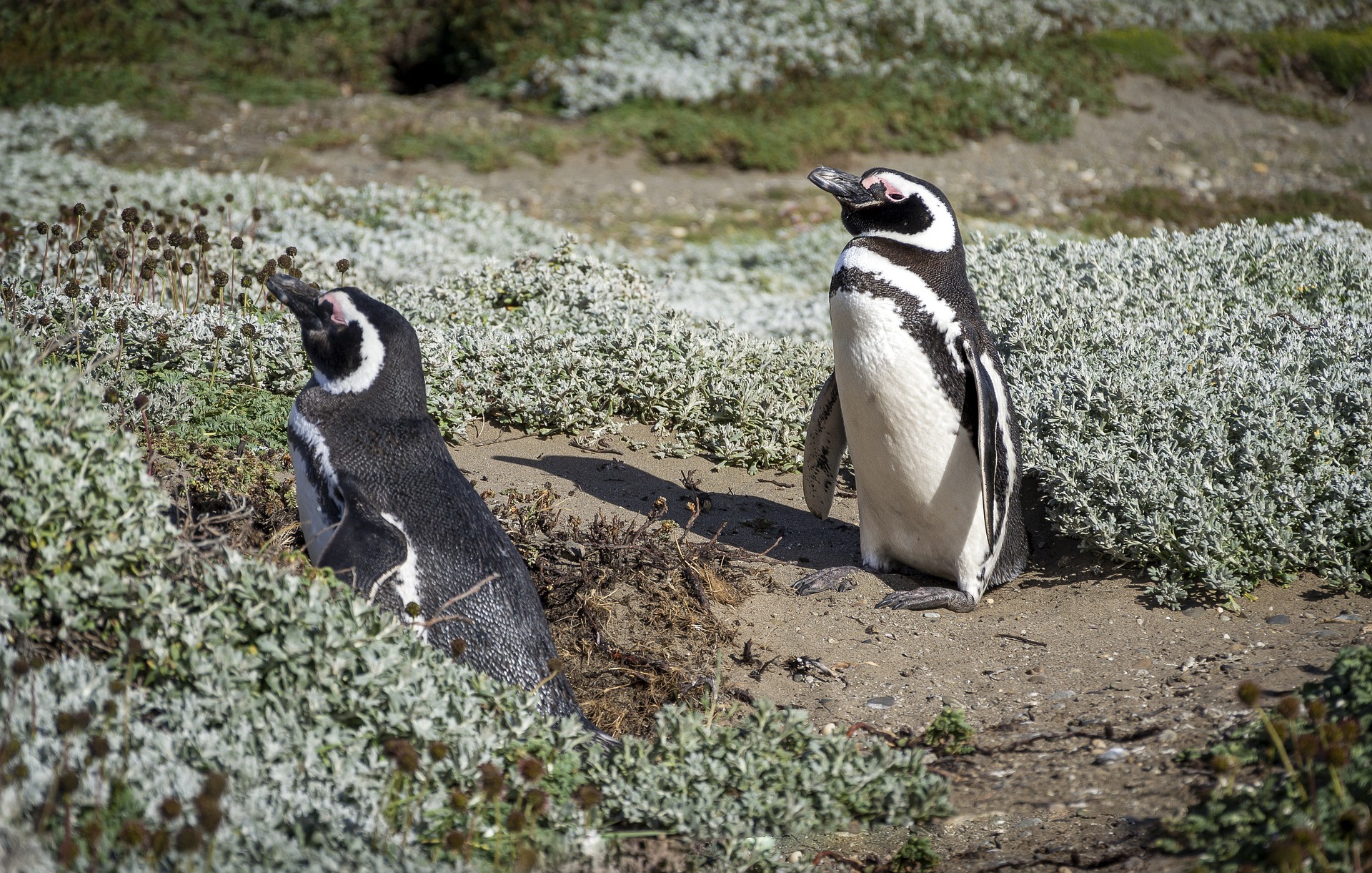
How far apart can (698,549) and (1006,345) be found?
6.35 feet

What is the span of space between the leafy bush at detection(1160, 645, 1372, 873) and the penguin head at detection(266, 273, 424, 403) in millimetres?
2227

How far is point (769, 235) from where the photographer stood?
8.96 m

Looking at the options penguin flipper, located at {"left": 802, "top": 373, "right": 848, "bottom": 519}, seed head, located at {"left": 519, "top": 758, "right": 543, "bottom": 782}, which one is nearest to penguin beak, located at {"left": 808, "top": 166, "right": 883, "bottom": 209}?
penguin flipper, located at {"left": 802, "top": 373, "right": 848, "bottom": 519}

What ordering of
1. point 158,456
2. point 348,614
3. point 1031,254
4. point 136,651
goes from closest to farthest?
1. point 136,651
2. point 348,614
3. point 158,456
4. point 1031,254

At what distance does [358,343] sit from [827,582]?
1.94 m

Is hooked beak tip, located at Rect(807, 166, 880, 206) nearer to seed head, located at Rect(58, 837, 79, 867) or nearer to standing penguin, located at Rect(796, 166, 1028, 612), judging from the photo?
standing penguin, located at Rect(796, 166, 1028, 612)

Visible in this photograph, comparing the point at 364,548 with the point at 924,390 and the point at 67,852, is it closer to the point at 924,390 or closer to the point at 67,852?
the point at 67,852

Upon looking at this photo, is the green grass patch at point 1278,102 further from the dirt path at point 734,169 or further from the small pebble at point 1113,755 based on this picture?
the small pebble at point 1113,755

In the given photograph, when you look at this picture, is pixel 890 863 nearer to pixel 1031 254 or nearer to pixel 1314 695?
pixel 1314 695

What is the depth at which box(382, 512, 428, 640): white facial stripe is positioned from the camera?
2.79 metres

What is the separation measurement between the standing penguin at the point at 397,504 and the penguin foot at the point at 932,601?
56.9 inches

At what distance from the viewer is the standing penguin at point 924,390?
152 inches

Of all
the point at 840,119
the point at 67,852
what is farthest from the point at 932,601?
the point at 840,119

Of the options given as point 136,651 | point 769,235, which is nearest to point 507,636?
point 136,651
